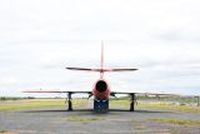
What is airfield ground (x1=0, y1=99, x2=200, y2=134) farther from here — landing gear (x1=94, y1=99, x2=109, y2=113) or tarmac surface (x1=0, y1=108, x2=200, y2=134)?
landing gear (x1=94, y1=99, x2=109, y2=113)

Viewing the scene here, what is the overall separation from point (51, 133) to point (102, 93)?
2483cm

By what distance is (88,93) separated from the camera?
59188mm

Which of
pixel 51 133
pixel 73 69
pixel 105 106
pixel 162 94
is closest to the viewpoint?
pixel 51 133

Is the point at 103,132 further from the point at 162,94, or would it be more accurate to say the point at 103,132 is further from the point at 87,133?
the point at 162,94

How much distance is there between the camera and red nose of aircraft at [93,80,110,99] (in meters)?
51.6

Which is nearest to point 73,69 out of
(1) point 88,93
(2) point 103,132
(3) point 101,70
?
(3) point 101,70

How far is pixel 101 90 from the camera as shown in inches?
2037

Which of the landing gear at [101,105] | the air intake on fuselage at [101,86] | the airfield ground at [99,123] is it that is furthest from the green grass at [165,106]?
the airfield ground at [99,123]

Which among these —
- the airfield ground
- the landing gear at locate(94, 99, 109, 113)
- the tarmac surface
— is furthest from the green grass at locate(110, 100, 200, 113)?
the tarmac surface

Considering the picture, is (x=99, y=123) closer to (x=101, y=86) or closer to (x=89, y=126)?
(x=89, y=126)

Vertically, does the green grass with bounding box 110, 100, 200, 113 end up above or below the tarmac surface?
below

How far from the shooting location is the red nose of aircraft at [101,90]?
2031 inches

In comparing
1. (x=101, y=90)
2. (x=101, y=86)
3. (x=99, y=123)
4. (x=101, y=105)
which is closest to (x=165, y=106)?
(x=101, y=105)

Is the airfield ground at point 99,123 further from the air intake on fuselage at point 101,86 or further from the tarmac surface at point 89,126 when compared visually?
the air intake on fuselage at point 101,86
